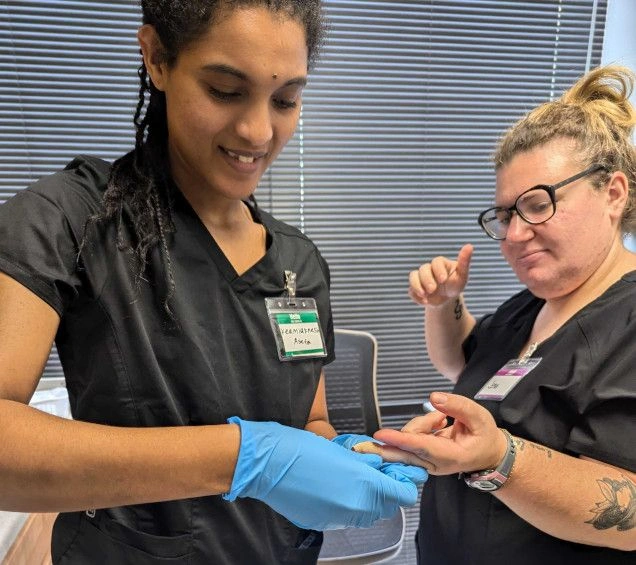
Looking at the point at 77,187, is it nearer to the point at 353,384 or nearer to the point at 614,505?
the point at 614,505

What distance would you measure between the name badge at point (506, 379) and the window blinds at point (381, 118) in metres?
1.13

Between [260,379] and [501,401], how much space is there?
56 cm

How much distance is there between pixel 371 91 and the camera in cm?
215

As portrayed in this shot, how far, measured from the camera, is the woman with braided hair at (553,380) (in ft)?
2.90

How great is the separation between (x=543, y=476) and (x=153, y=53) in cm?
102

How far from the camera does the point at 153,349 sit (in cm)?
82

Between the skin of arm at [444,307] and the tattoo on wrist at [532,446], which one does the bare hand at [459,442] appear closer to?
the tattoo on wrist at [532,446]

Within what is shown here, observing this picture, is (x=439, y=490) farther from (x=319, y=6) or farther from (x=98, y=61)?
(x=98, y=61)

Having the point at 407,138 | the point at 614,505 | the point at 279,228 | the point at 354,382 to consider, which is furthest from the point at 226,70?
the point at 407,138

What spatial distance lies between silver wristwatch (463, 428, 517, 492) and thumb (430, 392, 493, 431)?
0.26 feet

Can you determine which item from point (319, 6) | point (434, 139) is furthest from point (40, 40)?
point (434, 139)

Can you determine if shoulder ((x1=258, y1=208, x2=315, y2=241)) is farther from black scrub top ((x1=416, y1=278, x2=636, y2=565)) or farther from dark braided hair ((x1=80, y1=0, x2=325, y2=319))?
black scrub top ((x1=416, y1=278, x2=636, y2=565))

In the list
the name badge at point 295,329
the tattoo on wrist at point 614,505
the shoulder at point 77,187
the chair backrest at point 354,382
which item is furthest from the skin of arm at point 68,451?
the chair backrest at point 354,382

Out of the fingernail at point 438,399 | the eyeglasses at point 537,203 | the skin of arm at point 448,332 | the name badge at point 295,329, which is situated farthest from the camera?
the skin of arm at point 448,332
